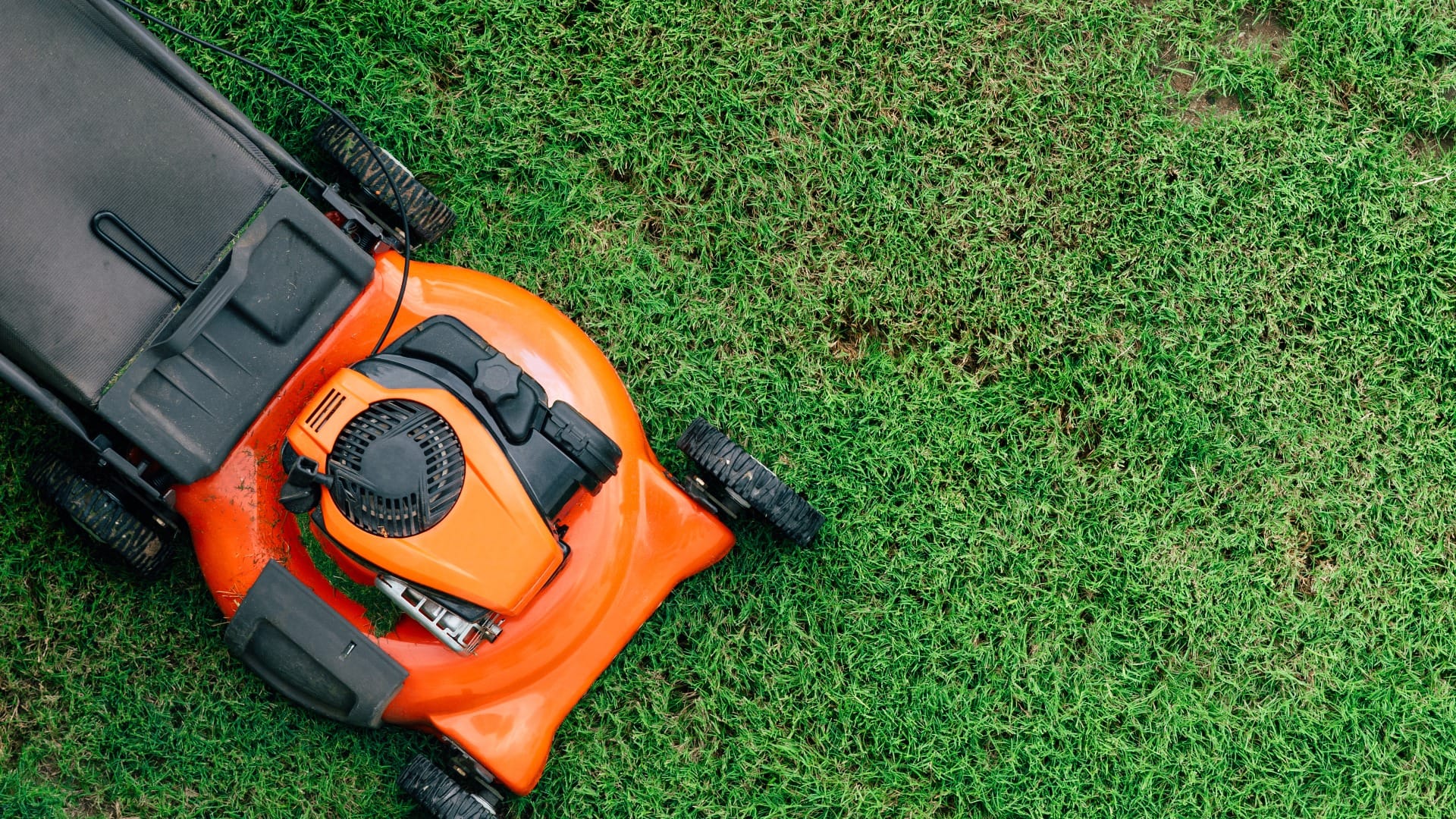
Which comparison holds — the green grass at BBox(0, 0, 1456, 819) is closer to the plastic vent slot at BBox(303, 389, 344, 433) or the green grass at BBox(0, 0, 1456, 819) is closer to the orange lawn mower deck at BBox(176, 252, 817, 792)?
the orange lawn mower deck at BBox(176, 252, 817, 792)

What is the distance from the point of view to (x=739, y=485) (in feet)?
7.18

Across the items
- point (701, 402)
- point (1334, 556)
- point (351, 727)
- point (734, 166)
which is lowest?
point (351, 727)

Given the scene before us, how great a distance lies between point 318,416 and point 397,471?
0.21 metres

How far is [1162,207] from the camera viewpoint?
2609 mm

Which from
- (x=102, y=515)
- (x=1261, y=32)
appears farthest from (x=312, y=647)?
(x=1261, y=32)

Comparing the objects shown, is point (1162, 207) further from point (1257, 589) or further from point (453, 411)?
point (453, 411)

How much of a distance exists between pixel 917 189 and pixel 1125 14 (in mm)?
743

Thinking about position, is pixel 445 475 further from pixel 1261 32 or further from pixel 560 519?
pixel 1261 32

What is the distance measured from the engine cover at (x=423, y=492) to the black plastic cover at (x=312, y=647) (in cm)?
23

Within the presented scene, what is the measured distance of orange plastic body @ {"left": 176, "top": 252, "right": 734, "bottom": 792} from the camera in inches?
80.4

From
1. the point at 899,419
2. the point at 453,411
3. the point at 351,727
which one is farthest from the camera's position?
the point at 899,419

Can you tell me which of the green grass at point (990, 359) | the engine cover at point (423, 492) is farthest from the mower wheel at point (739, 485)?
the engine cover at point (423, 492)

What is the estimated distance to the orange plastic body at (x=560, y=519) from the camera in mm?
2043

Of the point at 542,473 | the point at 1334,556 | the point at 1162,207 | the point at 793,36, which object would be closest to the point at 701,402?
the point at 542,473
